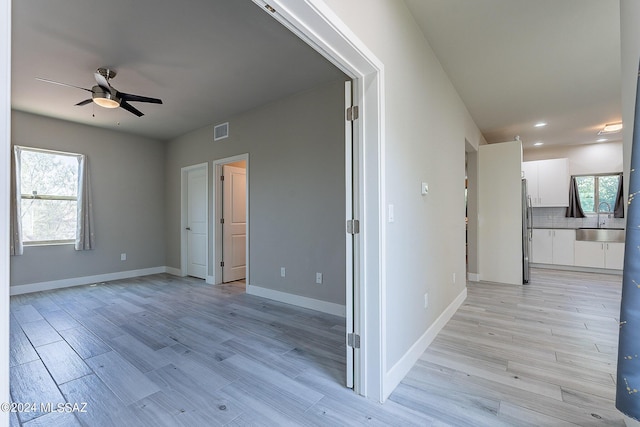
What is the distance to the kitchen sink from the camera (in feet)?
18.1

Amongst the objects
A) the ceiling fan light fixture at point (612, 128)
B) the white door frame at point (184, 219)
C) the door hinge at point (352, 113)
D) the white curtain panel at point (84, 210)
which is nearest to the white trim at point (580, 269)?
the ceiling fan light fixture at point (612, 128)

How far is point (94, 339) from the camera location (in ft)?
8.78

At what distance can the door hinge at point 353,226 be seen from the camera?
6.00 feet

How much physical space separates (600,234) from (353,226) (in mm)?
6592

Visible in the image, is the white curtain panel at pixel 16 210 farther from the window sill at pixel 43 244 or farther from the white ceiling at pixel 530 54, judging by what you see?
the white ceiling at pixel 530 54

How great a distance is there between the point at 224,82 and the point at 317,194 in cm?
169

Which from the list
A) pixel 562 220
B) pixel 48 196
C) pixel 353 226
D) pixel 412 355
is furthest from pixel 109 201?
pixel 562 220

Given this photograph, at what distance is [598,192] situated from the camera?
19.4 feet

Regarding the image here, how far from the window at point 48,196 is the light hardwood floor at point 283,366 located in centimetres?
128

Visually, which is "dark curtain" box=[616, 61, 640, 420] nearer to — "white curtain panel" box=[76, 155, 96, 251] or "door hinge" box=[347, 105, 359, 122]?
"door hinge" box=[347, 105, 359, 122]

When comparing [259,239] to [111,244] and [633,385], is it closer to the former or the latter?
[111,244]

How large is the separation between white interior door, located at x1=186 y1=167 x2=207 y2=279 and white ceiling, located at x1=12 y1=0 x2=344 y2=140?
1.44 m

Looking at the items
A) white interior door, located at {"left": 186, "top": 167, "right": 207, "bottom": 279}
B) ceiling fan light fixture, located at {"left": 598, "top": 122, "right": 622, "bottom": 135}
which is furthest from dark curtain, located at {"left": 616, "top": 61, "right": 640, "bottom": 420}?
ceiling fan light fixture, located at {"left": 598, "top": 122, "right": 622, "bottom": 135}
